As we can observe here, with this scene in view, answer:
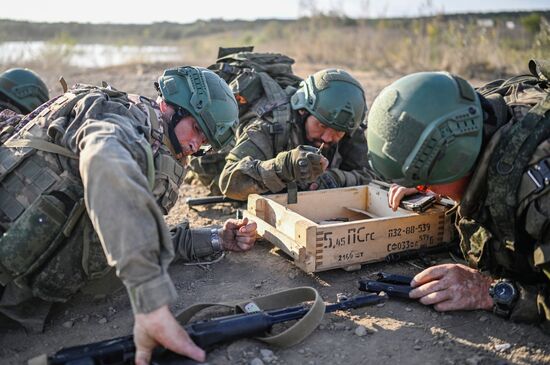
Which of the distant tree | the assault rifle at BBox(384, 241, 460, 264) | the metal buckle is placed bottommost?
the assault rifle at BBox(384, 241, 460, 264)

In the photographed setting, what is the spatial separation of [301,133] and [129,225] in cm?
348

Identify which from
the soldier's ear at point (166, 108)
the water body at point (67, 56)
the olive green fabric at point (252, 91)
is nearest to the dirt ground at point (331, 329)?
the soldier's ear at point (166, 108)

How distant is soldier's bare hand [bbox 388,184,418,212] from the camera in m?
4.79

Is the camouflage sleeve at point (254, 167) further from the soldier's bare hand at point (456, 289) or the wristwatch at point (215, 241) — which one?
the soldier's bare hand at point (456, 289)

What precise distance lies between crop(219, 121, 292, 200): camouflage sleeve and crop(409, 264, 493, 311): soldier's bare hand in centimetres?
160

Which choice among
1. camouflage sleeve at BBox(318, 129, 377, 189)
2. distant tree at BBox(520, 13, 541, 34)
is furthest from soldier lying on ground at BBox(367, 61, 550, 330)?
distant tree at BBox(520, 13, 541, 34)

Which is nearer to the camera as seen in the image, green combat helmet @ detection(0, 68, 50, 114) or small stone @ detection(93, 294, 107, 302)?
small stone @ detection(93, 294, 107, 302)

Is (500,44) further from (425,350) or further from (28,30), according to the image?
(28,30)

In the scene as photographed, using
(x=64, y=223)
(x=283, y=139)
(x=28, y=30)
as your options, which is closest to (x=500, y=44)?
(x=283, y=139)

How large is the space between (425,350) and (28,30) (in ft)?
113

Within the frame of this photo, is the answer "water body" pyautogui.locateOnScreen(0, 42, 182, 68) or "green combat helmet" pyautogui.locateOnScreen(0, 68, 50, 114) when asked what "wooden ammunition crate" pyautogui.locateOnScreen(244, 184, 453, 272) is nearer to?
"green combat helmet" pyautogui.locateOnScreen(0, 68, 50, 114)

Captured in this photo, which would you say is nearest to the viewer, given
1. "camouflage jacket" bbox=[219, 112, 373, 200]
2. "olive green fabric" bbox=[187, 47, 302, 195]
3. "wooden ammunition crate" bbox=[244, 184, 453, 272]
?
"wooden ammunition crate" bbox=[244, 184, 453, 272]

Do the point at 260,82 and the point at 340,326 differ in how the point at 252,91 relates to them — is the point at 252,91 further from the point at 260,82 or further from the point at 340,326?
the point at 340,326

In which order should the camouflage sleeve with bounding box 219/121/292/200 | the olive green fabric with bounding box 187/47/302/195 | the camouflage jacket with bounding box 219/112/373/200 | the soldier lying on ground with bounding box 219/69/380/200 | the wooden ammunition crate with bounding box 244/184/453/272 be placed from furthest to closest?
the olive green fabric with bounding box 187/47/302/195, the soldier lying on ground with bounding box 219/69/380/200, the camouflage jacket with bounding box 219/112/373/200, the camouflage sleeve with bounding box 219/121/292/200, the wooden ammunition crate with bounding box 244/184/453/272
